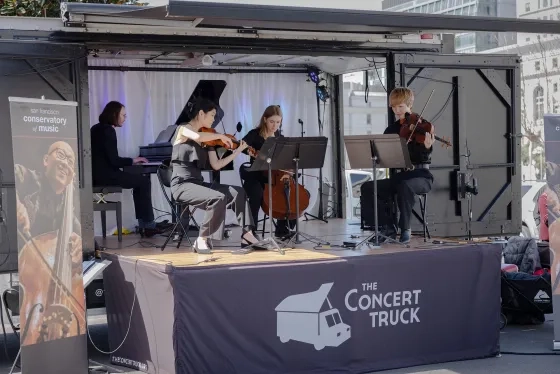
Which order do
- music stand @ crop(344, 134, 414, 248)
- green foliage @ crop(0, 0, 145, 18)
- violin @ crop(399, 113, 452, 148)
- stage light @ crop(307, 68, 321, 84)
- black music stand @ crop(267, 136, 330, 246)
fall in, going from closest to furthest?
1. black music stand @ crop(267, 136, 330, 246)
2. music stand @ crop(344, 134, 414, 248)
3. violin @ crop(399, 113, 452, 148)
4. stage light @ crop(307, 68, 321, 84)
5. green foliage @ crop(0, 0, 145, 18)

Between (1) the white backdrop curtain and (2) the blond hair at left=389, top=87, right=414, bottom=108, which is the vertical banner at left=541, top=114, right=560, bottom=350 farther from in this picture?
(1) the white backdrop curtain

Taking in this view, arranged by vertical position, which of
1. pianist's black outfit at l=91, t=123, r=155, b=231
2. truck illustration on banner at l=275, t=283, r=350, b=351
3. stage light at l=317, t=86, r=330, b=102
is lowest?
truck illustration on banner at l=275, t=283, r=350, b=351

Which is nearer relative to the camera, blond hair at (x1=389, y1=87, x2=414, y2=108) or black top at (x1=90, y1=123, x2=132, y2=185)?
blond hair at (x1=389, y1=87, x2=414, y2=108)

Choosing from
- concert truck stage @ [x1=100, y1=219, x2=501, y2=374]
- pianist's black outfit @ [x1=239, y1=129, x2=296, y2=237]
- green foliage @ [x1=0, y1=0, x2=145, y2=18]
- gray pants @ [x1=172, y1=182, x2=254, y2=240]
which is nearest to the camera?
concert truck stage @ [x1=100, y1=219, x2=501, y2=374]

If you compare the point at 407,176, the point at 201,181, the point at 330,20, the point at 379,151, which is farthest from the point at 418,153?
the point at 201,181

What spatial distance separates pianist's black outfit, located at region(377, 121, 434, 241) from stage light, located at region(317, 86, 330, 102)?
126 inches

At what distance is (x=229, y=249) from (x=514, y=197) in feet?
13.2

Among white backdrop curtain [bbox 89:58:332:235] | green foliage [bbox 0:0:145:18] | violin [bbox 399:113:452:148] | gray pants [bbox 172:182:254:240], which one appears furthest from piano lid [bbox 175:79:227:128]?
gray pants [bbox 172:182:254:240]

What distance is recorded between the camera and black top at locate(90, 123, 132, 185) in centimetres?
970

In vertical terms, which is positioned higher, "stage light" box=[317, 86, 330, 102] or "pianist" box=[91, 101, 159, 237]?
"stage light" box=[317, 86, 330, 102]

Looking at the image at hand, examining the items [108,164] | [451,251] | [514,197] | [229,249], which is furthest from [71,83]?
[514,197]

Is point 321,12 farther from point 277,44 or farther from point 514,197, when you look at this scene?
point 514,197

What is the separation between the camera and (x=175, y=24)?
27.8 ft

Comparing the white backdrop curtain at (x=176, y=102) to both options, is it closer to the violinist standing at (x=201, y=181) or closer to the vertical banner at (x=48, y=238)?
the violinist standing at (x=201, y=181)
